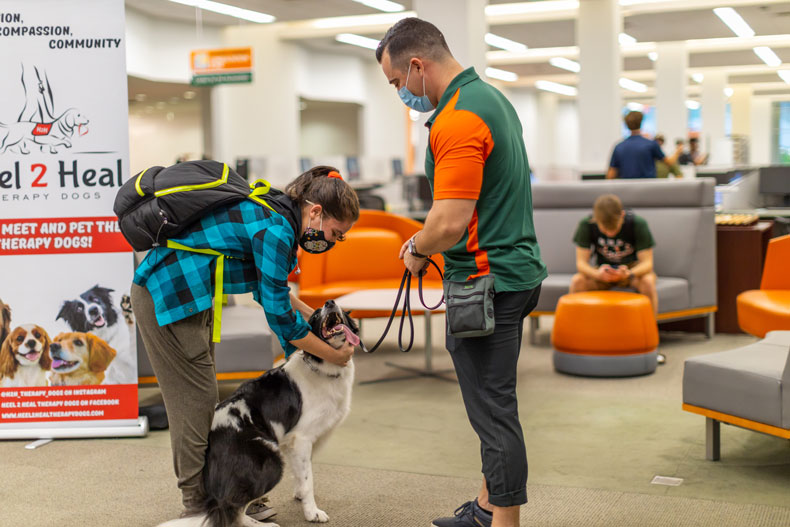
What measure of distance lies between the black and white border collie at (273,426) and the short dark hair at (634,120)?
Result: 20.5ft

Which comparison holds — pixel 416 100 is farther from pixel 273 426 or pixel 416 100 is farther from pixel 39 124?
pixel 39 124

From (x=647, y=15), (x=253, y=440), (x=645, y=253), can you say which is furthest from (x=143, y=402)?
(x=647, y=15)

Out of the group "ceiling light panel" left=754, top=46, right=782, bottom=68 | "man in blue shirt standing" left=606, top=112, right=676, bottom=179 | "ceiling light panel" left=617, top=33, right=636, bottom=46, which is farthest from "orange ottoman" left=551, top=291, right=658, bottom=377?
"ceiling light panel" left=754, top=46, right=782, bottom=68

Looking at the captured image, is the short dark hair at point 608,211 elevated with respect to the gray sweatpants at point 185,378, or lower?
elevated

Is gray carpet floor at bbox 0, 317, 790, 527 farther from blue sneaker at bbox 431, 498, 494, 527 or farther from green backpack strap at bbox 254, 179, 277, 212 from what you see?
green backpack strap at bbox 254, 179, 277, 212

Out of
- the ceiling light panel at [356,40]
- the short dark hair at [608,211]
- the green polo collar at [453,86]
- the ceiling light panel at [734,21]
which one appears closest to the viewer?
the green polo collar at [453,86]

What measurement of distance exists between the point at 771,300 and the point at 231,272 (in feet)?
11.3

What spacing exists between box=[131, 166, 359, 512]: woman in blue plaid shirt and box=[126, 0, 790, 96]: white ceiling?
467 inches

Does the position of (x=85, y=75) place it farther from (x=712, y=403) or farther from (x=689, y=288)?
(x=689, y=288)

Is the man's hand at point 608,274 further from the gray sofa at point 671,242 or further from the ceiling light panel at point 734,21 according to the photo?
the ceiling light panel at point 734,21

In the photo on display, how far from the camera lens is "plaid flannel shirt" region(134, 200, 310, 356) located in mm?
2623

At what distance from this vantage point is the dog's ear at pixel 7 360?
4.14 metres

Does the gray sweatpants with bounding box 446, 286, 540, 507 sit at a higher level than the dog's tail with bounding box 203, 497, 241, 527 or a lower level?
higher

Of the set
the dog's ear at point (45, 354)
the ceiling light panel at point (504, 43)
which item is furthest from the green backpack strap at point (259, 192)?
the ceiling light panel at point (504, 43)
